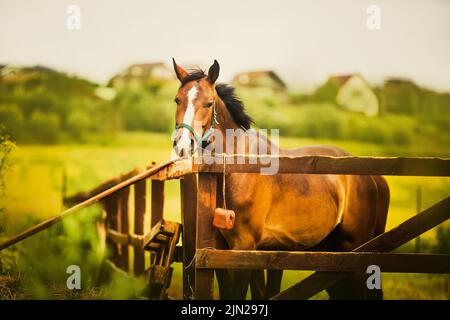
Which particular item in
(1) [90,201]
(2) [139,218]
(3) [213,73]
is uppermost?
(3) [213,73]

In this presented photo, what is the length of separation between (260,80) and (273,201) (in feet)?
14.1

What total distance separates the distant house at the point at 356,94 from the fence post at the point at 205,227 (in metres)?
5.78

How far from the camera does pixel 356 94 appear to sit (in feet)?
31.1

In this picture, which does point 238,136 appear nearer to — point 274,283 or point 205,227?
point 205,227

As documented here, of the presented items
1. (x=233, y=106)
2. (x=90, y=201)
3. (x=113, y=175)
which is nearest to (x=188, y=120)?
(x=233, y=106)

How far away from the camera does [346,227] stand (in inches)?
239

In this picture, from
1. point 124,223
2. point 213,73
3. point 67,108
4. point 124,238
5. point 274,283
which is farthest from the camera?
point 67,108

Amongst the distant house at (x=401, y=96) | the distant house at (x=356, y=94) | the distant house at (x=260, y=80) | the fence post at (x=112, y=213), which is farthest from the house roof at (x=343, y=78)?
the fence post at (x=112, y=213)

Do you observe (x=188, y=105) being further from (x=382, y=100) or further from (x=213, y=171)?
(x=382, y=100)

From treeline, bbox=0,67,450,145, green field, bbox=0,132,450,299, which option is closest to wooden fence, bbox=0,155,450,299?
green field, bbox=0,132,450,299

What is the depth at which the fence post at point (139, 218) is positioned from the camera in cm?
730

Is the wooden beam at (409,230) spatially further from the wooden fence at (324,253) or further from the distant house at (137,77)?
the distant house at (137,77)
